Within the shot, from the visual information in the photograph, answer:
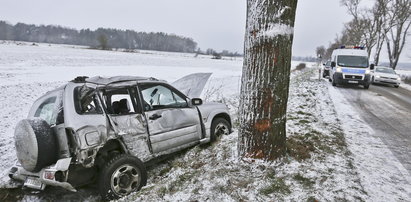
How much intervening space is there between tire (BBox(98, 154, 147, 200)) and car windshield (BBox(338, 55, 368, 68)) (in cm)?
1559

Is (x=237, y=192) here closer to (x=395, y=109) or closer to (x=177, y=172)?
(x=177, y=172)

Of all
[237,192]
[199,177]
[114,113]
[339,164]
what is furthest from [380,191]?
[114,113]

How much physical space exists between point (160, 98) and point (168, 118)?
0.48 m

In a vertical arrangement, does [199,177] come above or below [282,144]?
below

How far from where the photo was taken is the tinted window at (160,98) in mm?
4551

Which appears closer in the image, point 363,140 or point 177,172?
point 177,172

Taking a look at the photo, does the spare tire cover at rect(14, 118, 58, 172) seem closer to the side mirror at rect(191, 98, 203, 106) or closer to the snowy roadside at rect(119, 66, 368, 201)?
the snowy roadside at rect(119, 66, 368, 201)

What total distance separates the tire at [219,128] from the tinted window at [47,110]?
115 inches

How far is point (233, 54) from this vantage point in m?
120

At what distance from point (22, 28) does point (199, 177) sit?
14312 centimetres

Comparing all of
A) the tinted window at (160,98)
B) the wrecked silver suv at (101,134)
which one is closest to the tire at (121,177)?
the wrecked silver suv at (101,134)

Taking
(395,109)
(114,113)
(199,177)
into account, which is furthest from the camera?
(395,109)

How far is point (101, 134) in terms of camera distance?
140 inches

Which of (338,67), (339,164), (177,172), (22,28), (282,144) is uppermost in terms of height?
(22,28)
